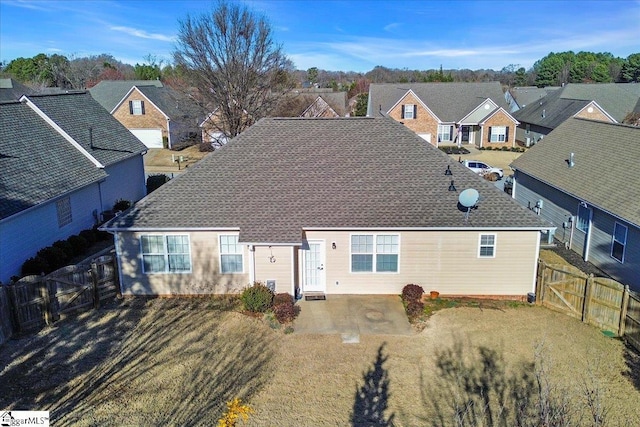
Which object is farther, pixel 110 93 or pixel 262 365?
pixel 110 93

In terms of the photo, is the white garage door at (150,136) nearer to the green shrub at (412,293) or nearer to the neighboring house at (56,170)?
the neighboring house at (56,170)

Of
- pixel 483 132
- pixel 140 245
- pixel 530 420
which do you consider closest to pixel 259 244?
pixel 140 245

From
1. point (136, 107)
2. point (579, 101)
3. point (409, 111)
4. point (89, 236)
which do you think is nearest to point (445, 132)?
point (409, 111)

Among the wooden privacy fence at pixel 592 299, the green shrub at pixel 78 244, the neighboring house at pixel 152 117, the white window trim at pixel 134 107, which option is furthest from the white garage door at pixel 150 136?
the wooden privacy fence at pixel 592 299

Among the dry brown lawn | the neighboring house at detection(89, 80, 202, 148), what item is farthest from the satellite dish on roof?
the neighboring house at detection(89, 80, 202, 148)

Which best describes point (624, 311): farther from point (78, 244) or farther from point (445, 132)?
point (445, 132)

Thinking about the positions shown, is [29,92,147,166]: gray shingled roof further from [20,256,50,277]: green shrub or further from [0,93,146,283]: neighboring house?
[20,256,50,277]: green shrub

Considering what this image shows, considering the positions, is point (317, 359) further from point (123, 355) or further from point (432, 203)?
point (432, 203)
